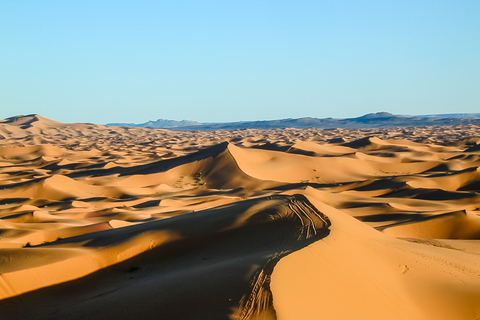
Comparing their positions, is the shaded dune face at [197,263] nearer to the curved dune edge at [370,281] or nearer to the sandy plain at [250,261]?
the sandy plain at [250,261]

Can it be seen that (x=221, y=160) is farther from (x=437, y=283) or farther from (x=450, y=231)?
(x=437, y=283)

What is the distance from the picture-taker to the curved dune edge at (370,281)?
6.62 meters

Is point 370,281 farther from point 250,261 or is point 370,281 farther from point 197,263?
point 197,263

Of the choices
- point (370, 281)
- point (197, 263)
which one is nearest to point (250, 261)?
point (197, 263)

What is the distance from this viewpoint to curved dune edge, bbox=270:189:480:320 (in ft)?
21.7

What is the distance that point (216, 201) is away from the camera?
19984 mm

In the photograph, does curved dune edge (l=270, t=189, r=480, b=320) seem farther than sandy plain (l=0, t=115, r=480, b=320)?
No

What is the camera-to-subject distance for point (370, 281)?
7.95 m

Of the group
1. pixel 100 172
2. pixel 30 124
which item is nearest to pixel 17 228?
pixel 100 172

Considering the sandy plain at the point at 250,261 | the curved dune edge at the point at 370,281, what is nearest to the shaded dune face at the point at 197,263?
the sandy plain at the point at 250,261

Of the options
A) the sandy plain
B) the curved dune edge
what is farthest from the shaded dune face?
the curved dune edge

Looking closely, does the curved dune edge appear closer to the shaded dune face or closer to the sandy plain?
the sandy plain

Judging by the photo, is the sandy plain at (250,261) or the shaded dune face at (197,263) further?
the sandy plain at (250,261)

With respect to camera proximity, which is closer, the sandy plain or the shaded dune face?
the shaded dune face
